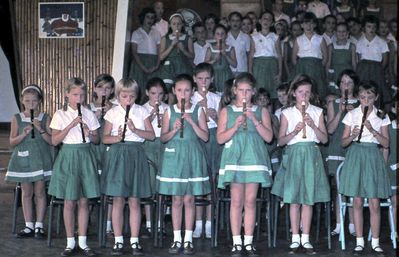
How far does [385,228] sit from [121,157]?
2916 millimetres

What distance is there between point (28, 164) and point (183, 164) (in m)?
1.59

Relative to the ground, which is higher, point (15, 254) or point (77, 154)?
point (77, 154)

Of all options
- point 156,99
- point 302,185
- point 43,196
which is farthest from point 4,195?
point 302,185

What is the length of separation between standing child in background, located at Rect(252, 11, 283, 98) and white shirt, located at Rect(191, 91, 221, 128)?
2.56 m

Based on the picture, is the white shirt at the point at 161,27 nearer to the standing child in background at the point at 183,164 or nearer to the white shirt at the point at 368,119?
the standing child in background at the point at 183,164

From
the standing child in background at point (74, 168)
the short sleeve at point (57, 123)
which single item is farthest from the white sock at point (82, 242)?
the short sleeve at point (57, 123)

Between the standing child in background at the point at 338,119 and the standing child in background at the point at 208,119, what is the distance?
108cm

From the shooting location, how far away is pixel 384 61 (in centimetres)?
1273

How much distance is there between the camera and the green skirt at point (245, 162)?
8352mm

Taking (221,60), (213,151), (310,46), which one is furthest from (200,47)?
(213,151)

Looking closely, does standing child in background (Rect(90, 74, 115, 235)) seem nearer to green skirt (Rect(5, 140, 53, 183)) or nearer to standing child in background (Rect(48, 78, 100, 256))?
green skirt (Rect(5, 140, 53, 183))

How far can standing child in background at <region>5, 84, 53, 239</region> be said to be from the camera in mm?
9117

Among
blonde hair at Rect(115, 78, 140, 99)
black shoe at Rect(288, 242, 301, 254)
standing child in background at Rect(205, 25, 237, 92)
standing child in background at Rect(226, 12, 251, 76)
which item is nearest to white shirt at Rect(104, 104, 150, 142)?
blonde hair at Rect(115, 78, 140, 99)

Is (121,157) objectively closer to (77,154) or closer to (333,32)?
(77,154)
